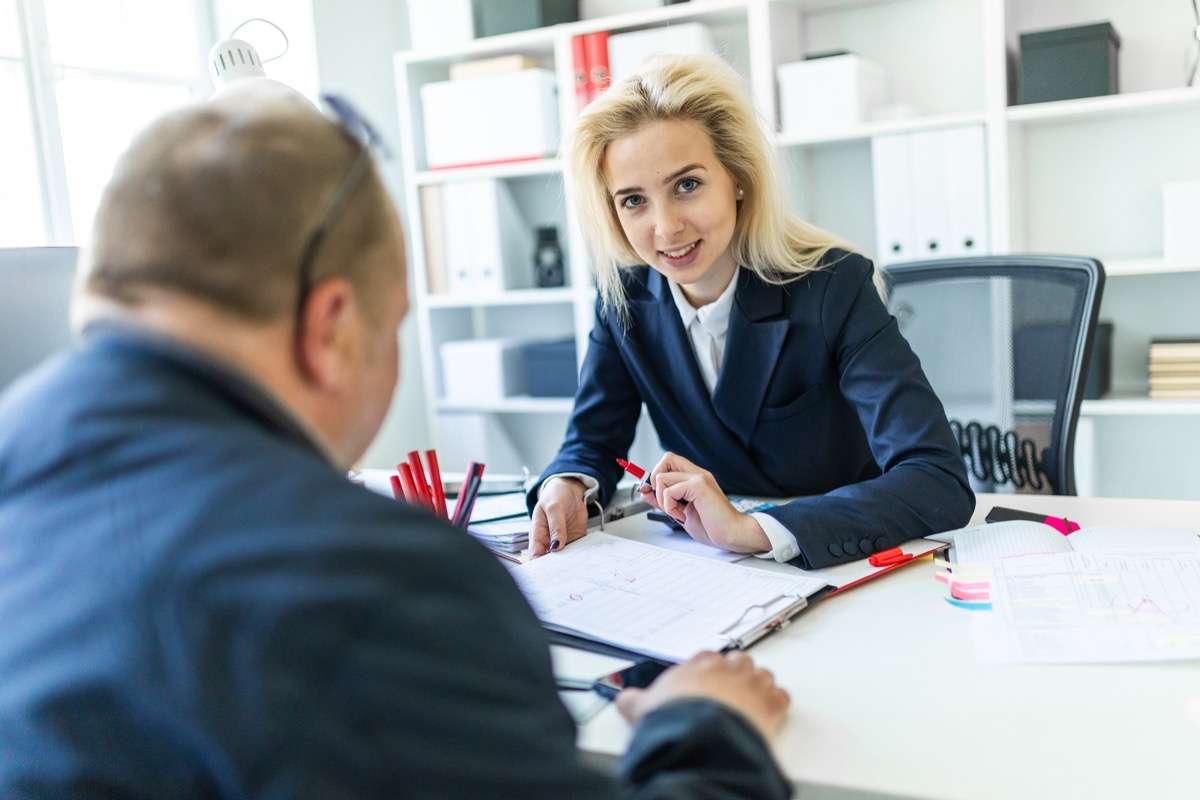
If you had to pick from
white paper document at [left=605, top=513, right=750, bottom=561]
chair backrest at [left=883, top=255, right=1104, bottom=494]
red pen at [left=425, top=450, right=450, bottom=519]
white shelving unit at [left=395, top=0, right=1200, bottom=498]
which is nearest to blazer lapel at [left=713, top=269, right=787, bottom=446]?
white paper document at [left=605, top=513, right=750, bottom=561]

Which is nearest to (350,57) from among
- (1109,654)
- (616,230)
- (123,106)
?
(123,106)

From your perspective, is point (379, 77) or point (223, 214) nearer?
point (223, 214)

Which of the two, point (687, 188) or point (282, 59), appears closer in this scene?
point (687, 188)

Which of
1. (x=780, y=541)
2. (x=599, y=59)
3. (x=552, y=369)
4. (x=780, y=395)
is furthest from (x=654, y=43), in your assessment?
(x=780, y=541)

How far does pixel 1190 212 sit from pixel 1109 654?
2.07 metres

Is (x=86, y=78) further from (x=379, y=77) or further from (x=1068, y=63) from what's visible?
(x=1068, y=63)

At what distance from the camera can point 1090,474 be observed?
285cm

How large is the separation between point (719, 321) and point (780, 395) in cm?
15

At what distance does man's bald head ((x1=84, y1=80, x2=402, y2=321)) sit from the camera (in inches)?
21.1

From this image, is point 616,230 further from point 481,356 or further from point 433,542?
point 481,356

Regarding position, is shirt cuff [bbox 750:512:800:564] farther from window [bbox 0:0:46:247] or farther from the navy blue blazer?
window [bbox 0:0:46:247]

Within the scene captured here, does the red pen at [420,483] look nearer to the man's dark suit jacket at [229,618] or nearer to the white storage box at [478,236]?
the man's dark suit jacket at [229,618]

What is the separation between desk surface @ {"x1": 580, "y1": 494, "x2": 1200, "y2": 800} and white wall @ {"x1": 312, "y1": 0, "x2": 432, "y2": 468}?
98.5 inches

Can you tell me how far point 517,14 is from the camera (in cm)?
323
